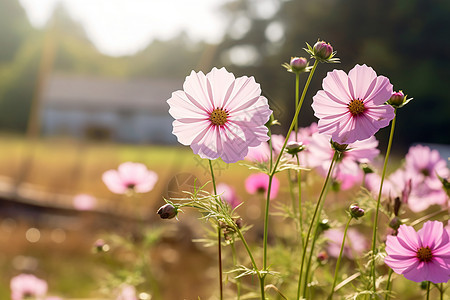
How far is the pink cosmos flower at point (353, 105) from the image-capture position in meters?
0.51

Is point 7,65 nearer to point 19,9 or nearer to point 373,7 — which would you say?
point 19,9

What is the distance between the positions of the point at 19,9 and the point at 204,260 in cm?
1949

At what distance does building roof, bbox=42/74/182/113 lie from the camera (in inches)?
652

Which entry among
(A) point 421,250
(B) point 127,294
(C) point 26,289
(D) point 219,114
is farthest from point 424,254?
(C) point 26,289

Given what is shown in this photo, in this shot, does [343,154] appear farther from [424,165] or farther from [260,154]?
[424,165]

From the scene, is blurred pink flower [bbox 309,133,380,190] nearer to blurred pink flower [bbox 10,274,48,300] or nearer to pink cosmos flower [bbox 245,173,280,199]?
pink cosmos flower [bbox 245,173,280,199]

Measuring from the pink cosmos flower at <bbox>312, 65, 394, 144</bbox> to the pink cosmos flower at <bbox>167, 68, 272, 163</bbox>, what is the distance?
0.06 metres

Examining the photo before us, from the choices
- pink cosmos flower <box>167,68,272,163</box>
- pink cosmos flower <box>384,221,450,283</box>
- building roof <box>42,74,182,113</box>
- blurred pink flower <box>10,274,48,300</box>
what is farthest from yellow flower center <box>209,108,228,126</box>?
building roof <box>42,74,182,113</box>

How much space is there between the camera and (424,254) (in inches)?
22.8

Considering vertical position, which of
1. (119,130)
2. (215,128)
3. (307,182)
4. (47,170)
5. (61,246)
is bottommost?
(215,128)

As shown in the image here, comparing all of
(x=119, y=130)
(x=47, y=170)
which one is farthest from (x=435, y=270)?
(x=119, y=130)

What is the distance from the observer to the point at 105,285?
1.03 m

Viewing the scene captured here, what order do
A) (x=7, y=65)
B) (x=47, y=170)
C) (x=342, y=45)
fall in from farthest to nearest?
(x=7, y=65) < (x=342, y=45) < (x=47, y=170)

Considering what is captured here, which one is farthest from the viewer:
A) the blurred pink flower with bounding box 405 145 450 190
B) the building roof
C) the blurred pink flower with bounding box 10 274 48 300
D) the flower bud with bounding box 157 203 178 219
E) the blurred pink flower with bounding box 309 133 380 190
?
the building roof
